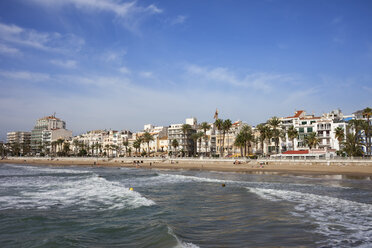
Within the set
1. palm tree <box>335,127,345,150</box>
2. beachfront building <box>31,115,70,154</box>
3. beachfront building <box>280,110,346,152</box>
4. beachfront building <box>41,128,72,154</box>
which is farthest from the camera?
beachfront building <box>31,115,70,154</box>

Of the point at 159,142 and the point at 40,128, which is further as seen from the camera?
the point at 40,128

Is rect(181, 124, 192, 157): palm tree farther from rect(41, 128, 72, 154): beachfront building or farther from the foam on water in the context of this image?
rect(41, 128, 72, 154): beachfront building

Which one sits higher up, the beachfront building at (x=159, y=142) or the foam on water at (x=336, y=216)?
the beachfront building at (x=159, y=142)

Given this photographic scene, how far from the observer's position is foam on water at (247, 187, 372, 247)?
11570mm

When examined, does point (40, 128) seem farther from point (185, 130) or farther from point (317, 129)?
point (317, 129)

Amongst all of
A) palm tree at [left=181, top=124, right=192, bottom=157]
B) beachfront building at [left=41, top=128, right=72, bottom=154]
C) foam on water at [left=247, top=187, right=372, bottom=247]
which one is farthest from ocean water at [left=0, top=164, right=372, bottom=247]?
beachfront building at [left=41, top=128, right=72, bottom=154]

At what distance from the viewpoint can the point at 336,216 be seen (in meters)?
15.5

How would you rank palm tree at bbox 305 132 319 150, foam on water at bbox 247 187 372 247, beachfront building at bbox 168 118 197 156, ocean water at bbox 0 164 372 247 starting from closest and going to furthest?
ocean water at bbox 0 164 372 247 < foam on water at bbox 247 187 372 247 < palm tree at bbox 305 132 319 150 < beachfront building at bbox 168 118 197 156

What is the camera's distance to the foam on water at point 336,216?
11.6m

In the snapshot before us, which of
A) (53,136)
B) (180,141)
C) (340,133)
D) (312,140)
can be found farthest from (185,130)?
(53,136)

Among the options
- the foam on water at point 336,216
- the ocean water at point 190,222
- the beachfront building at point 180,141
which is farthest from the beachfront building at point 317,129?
the ocean water at point 190,222

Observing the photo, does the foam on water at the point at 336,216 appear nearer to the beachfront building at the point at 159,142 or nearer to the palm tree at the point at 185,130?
the palm tree at the point at 185,130

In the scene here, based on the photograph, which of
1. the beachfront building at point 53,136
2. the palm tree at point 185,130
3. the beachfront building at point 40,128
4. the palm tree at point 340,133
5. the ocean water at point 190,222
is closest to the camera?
the ocean water at point 190,222

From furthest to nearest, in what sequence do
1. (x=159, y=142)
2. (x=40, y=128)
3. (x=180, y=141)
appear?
(x=40, y=128), (x=159, y=142), (x=180, y=141)
